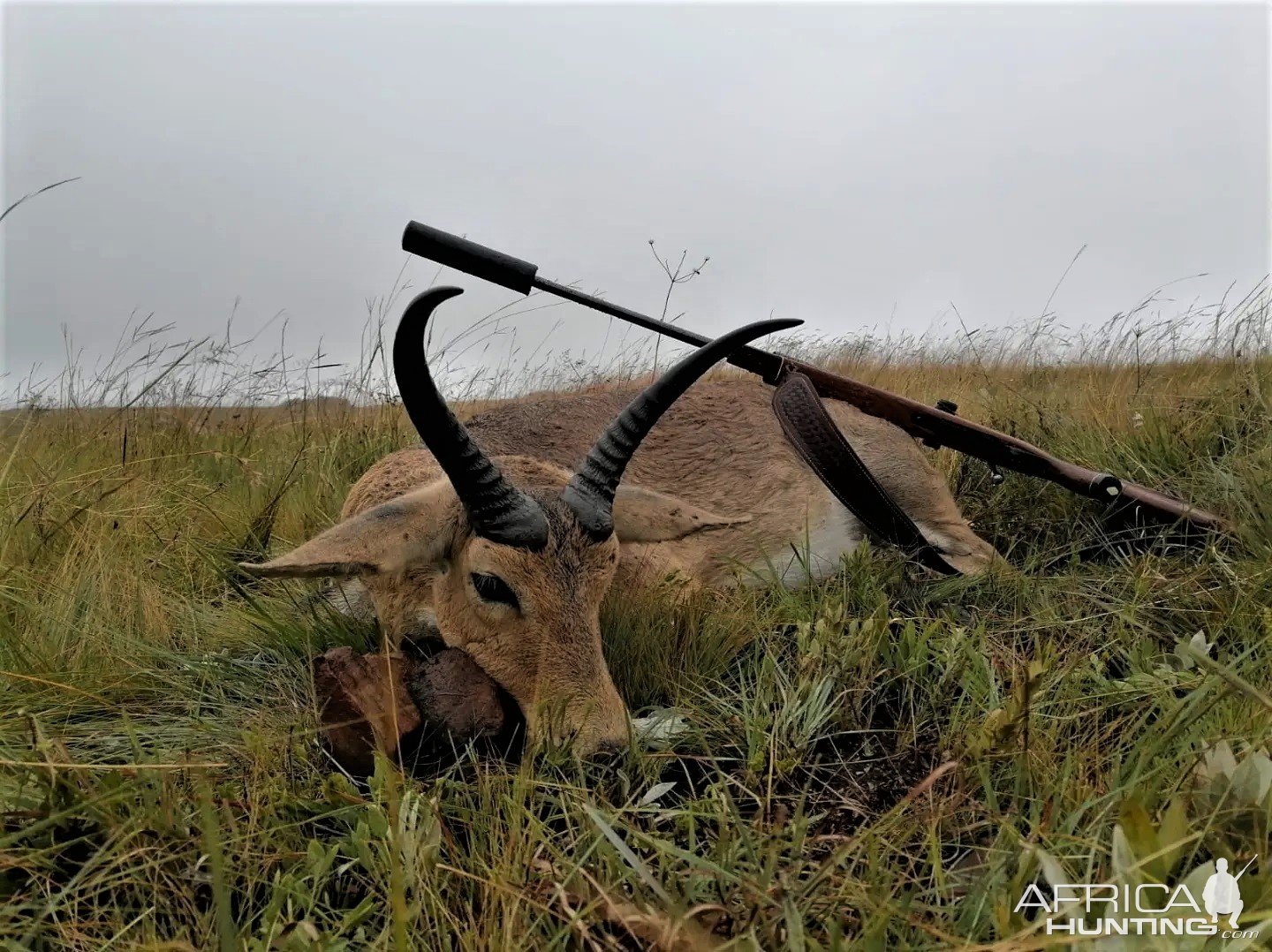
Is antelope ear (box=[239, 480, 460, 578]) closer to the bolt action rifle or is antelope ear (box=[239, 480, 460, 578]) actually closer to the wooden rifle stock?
the bolt action rifle

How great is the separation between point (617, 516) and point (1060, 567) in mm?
2527

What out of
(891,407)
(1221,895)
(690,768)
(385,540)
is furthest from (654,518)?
(1221,895)

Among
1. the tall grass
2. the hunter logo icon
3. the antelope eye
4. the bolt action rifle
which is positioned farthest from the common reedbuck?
the hunter logo icon

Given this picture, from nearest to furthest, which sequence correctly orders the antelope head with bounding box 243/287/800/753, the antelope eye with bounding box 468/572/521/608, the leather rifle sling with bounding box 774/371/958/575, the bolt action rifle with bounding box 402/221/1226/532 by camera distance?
the antelope head with bounding box 243/287/800/753 < the antelope eye with bounding box 468/572/521/608 < the bolt action rifle with bounding box 402/221/1226/532 < the leather rifle sling with bounding box 774/371/958/575

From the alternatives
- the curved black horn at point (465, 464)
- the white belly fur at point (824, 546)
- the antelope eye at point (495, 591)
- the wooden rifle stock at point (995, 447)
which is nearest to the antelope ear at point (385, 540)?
the curved black horn at point (465, 464)

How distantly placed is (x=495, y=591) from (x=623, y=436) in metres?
0.80

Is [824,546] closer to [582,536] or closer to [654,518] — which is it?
[654,518]

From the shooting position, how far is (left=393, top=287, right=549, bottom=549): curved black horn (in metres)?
2.60

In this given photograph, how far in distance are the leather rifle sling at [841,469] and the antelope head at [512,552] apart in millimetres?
1322

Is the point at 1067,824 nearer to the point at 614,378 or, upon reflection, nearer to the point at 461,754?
the point at 461,754

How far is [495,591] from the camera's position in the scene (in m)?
2.84

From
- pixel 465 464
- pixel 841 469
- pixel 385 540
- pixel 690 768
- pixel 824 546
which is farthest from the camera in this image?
pixel 824 546

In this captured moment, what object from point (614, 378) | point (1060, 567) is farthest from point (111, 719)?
point (614, 378)

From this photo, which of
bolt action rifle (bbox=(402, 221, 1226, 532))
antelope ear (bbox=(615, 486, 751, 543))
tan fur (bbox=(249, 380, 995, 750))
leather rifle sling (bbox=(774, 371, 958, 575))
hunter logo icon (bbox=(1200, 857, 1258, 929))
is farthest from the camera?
leather rifle sling (bbox=(774, 371, 958, 575))
